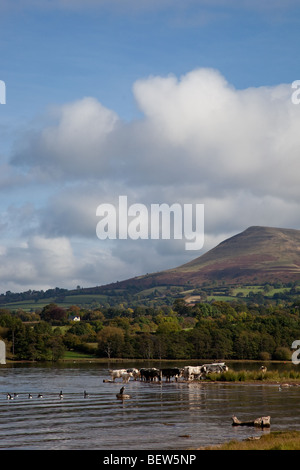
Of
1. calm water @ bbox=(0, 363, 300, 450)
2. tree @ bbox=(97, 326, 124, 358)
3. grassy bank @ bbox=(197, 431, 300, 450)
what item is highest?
tree @ bbox=(97, 326, 124, 358)

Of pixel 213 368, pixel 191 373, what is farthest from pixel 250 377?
pixel 213 368

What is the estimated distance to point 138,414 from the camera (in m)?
53.6

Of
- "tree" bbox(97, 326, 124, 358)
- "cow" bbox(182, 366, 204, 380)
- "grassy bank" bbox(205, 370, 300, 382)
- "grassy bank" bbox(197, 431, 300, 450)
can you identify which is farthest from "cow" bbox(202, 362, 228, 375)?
"tree" bbox(97, 326, 124, 358)

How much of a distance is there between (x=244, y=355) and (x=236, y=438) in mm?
148373

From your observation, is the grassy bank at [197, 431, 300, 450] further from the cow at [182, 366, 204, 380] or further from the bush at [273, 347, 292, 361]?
the bush at [273, 347, 292, 361]

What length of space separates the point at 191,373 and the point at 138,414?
4607cm

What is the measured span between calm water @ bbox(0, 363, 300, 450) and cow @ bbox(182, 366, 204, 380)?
10547mm

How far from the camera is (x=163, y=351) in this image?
18062 centimetres

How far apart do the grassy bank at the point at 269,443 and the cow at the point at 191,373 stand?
56.6 m

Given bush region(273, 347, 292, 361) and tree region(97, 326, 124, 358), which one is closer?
tree region(97, 326, 124, 358)

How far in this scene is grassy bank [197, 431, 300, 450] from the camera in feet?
116
